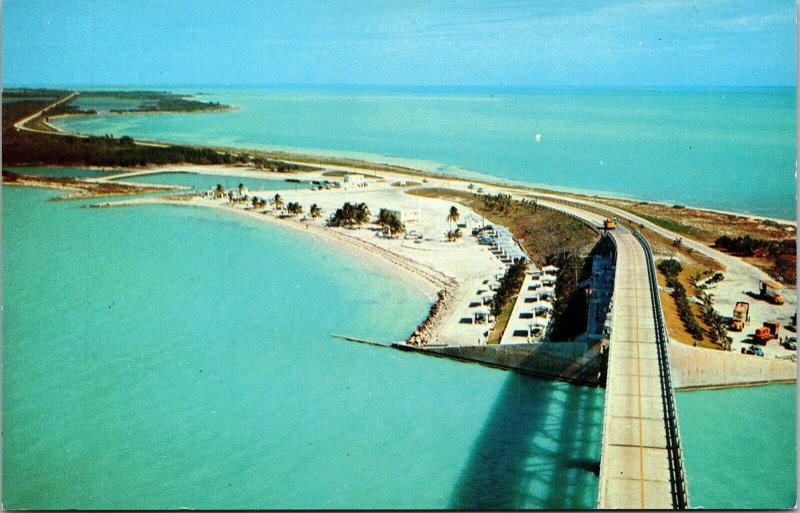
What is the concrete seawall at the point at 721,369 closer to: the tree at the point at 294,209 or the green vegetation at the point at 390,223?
the green vegetation at the point at 390,223

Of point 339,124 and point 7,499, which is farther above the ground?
point 339,124

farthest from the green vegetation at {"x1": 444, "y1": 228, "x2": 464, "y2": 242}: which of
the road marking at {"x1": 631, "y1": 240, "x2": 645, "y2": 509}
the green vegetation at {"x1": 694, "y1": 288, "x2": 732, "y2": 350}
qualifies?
the green vegetation at {"x1": 694, "y1": 288, "x2": 732, "y2": 350}

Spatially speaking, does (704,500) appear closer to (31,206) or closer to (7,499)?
(7,499)

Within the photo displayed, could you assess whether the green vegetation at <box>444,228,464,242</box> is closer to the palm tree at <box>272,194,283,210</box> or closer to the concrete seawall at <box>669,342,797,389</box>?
the palm tree at <box>272,194,283,210</box>

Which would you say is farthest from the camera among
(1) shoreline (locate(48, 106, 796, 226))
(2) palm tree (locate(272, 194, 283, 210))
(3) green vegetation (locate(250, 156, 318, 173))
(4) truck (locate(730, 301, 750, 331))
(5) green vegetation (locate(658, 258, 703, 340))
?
(3) green vegetation (locate(250, 156, 318, 173))

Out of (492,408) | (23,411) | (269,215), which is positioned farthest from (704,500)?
(269,215)

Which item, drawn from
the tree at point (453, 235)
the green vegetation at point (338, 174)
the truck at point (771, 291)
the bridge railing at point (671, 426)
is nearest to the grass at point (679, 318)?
the bridge railing at point (671, 426)

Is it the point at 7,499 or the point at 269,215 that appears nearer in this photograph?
the point at 7,499
